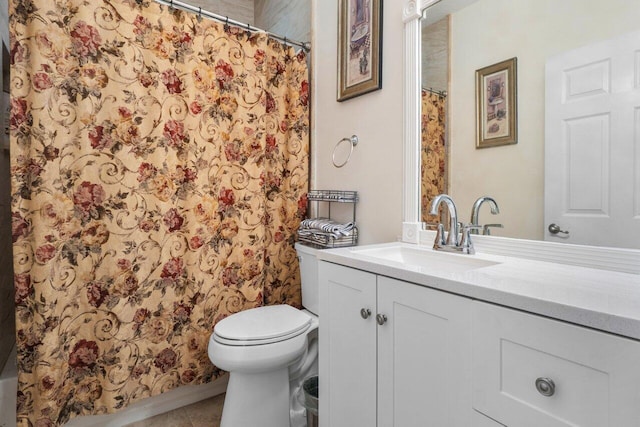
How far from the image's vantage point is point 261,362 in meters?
1.33

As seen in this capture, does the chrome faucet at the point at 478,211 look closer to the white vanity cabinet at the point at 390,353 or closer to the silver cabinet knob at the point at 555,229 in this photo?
the silver cabinet knob at the point at 555,229

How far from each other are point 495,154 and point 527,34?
39 centimetres

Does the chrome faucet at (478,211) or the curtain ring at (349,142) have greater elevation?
the curtain ring at (349,142)

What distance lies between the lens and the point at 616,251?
89cm

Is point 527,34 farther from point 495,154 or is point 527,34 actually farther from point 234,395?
point 234,395

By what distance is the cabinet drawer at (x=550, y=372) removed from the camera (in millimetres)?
537

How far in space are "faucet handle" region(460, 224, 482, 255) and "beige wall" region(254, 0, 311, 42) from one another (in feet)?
5.11

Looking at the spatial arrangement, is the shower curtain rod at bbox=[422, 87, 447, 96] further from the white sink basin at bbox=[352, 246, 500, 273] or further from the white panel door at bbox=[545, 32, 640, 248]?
the white sink basin at bbox=[352, 246, 500, 273]

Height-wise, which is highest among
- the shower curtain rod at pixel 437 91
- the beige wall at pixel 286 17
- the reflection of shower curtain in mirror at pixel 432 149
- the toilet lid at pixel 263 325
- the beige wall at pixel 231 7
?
the beige wall at pixel 231 7

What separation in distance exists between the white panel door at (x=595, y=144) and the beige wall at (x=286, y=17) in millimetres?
1548

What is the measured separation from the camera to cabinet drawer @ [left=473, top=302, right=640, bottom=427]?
21.1 inches

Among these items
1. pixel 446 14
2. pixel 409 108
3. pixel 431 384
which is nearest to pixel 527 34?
pixel 446 14

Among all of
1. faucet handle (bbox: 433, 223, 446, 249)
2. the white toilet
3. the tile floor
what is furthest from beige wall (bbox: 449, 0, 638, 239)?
the tile floor

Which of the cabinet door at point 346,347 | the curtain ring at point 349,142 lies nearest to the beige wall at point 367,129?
the curtain ring at point 349,142
